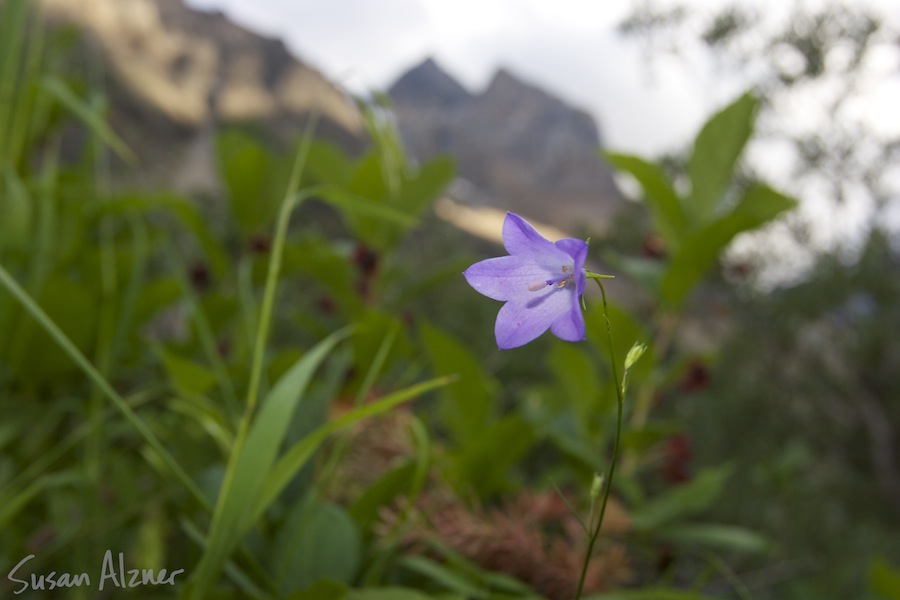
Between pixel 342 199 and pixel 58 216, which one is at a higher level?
pixel 342 199

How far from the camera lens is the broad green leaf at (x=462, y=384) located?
2.20 ft

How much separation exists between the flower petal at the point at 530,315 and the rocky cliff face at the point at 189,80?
11814mm

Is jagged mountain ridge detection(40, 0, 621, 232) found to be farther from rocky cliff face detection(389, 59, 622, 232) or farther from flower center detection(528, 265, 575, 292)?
flower center detection(528, 265, 575, 292)

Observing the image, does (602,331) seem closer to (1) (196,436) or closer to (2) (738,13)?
(1) (196,436)

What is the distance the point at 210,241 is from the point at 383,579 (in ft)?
1.51

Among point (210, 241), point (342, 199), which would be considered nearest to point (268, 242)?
point (210, 241)

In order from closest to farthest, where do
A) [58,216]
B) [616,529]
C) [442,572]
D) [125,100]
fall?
[442,572]
[616,529]
[58,216]
[125,100]

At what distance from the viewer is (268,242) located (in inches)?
37.8

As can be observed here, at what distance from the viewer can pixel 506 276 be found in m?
0.32

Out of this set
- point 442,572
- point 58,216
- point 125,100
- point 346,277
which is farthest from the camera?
point 125,100

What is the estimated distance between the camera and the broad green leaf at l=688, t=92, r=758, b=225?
69cm

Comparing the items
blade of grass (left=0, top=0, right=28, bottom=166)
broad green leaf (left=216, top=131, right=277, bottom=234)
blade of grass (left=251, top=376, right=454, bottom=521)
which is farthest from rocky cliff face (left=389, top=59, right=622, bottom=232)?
blade of grass (left=251, top=376, right=454, bottom=521)

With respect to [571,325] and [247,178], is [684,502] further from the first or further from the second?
[247,178]

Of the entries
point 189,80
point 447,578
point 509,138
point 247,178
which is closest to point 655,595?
point 447,578
